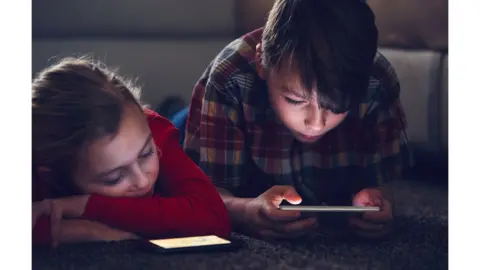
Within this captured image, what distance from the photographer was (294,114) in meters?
1.61

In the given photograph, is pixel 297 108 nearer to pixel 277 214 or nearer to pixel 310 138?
pixel 310 138

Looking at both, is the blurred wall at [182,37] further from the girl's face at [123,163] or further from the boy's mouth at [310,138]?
the boy's mouth at [310,138]

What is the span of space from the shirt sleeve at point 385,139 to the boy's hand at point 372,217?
0.02 metres

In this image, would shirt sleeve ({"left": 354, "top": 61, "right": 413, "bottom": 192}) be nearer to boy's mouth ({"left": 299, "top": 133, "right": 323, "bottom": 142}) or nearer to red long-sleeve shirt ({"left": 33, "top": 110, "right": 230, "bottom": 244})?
boy's mouth ({"left": 299, "top": 133, "right": 323, "bottom": 142})

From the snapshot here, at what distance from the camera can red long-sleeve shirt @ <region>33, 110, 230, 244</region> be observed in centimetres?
156

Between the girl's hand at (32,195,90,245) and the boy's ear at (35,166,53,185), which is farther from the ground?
the boy's ear at (35,166,53,185)

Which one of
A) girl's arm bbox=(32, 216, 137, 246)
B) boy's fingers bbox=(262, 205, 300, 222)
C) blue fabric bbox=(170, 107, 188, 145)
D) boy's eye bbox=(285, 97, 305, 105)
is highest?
boy's eye bbox=(285, 97, 305, 105)

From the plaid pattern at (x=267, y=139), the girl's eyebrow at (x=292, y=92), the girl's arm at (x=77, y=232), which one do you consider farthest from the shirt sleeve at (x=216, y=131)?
the girl's arm at (x=77, y=232)

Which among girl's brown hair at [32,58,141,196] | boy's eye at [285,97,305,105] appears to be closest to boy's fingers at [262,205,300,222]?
boy's eye at [285,97,305,105]

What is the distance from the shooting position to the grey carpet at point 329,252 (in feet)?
5.06

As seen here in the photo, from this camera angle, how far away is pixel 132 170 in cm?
156
